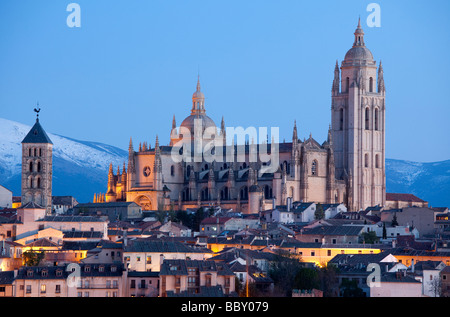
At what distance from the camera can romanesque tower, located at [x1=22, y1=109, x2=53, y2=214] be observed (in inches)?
4313

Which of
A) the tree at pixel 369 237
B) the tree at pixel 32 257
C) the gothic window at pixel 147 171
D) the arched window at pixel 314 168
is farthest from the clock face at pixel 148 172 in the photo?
the tree at pixel 32 257

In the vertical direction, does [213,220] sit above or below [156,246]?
above

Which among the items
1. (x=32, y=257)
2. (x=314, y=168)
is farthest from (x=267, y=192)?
(x=32, y=257)

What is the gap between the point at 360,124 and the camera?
140625mm

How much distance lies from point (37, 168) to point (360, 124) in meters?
42.1

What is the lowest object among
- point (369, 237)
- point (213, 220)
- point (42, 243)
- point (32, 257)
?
point (32, 257)

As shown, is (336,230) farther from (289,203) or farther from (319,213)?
(289,203)

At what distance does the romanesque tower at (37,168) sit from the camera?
109562 mm

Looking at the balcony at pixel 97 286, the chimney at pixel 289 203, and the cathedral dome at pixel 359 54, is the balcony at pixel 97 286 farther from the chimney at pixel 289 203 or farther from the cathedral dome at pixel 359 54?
the cathedral dome at pixel 359 54

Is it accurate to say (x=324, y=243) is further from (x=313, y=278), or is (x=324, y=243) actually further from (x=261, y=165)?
(x=261, y=165)

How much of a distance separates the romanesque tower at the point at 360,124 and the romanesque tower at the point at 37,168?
123 feet

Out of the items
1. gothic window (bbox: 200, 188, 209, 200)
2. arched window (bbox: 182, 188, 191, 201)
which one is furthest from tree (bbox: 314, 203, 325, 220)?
arched window (bbox: 182, 188, 191, 201)

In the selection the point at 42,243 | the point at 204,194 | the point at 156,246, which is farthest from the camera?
the point at 204,194

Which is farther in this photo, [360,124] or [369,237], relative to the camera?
[360,124]
